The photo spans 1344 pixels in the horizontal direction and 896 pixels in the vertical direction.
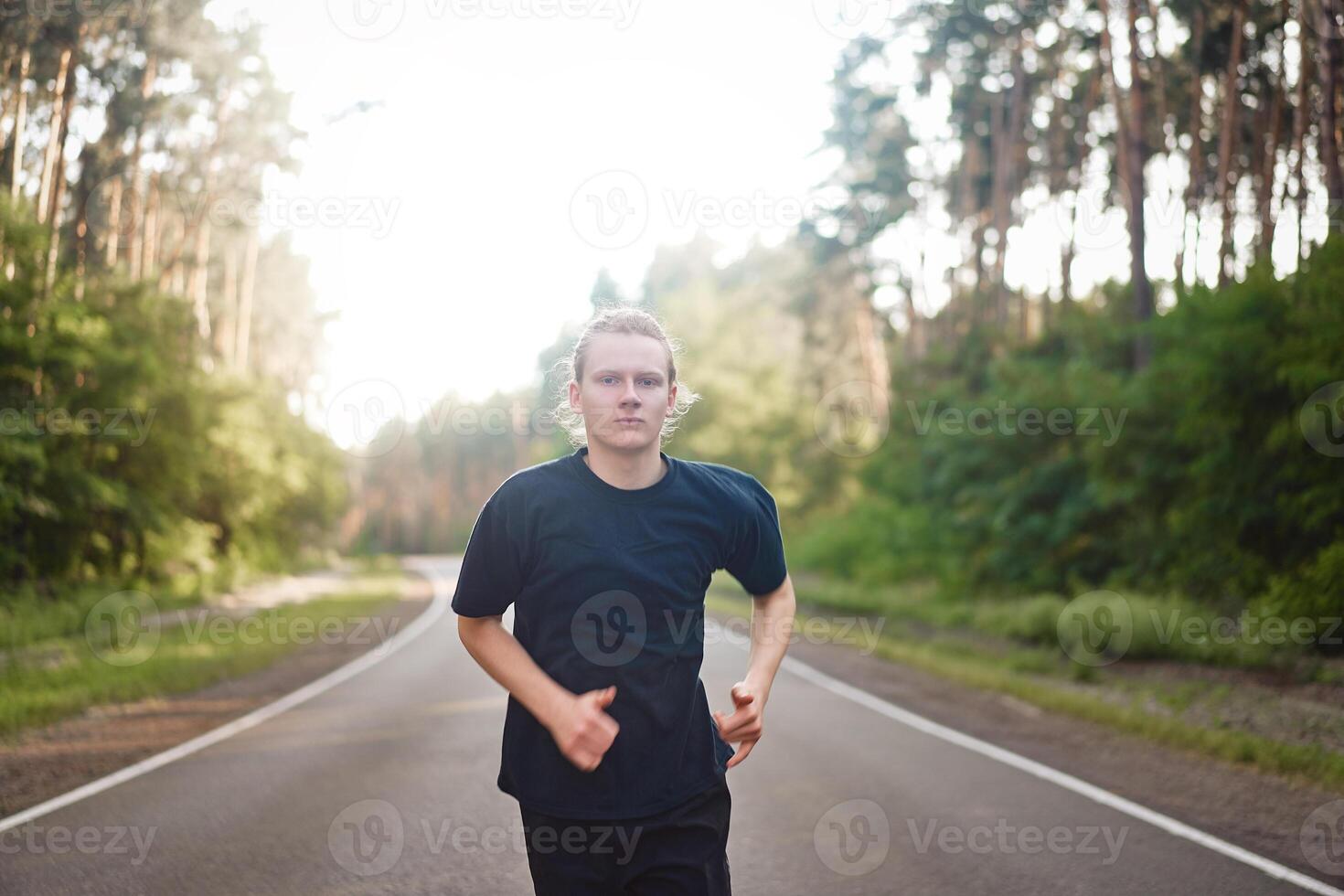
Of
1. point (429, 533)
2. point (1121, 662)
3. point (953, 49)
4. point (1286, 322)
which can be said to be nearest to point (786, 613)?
point (1286, 322)

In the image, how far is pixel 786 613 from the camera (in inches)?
118

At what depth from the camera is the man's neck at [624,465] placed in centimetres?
269

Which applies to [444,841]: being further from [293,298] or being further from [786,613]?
[293,298]

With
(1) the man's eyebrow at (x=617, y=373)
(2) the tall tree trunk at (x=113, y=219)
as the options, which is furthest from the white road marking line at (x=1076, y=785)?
(2) the tall tree trunk at (x=113, y=219)
